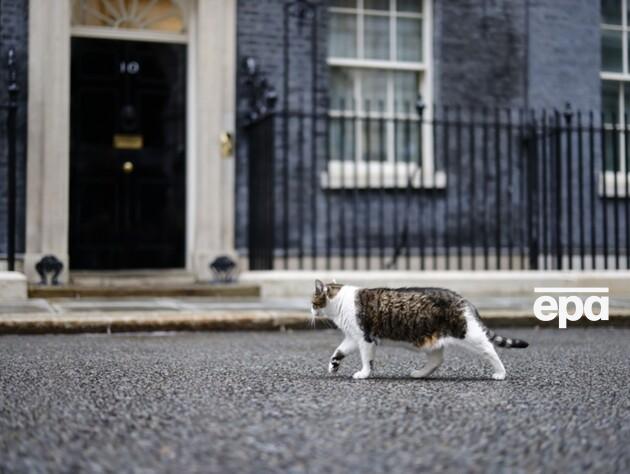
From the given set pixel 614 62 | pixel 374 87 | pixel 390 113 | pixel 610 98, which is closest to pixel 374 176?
pixel 390 113

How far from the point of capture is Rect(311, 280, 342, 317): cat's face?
17.1 feet

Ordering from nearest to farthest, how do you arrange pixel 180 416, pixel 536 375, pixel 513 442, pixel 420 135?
1. pixel 513 442
2. pixel 180 416
3. pixel 536 375
4. pixel 420 135

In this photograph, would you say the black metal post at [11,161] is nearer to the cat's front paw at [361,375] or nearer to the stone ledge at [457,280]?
the stone ledge at [457,280]

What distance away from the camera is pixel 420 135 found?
1248cm

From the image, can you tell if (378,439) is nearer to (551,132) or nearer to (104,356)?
(104,356)

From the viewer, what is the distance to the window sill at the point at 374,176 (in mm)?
12039

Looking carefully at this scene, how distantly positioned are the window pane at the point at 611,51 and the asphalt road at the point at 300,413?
24.9 feet

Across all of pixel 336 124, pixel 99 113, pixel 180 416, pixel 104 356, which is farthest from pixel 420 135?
pixel 180 416

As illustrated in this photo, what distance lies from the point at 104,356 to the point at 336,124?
639 cm

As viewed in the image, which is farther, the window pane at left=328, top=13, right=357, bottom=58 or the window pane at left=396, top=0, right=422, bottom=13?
the window pane at left=396, top=0, right=422, bottom=13

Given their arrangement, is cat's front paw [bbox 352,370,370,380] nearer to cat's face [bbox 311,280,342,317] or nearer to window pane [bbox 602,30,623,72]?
cat's face [bbox 311,280,342,317]

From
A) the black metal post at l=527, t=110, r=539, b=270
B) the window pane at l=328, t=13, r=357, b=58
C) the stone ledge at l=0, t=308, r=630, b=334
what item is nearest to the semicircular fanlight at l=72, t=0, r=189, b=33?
the window pane at l=328, t=13, r=357, b=58

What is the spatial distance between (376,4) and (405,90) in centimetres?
108

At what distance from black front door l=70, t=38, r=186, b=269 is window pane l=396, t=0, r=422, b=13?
267 centimetres
